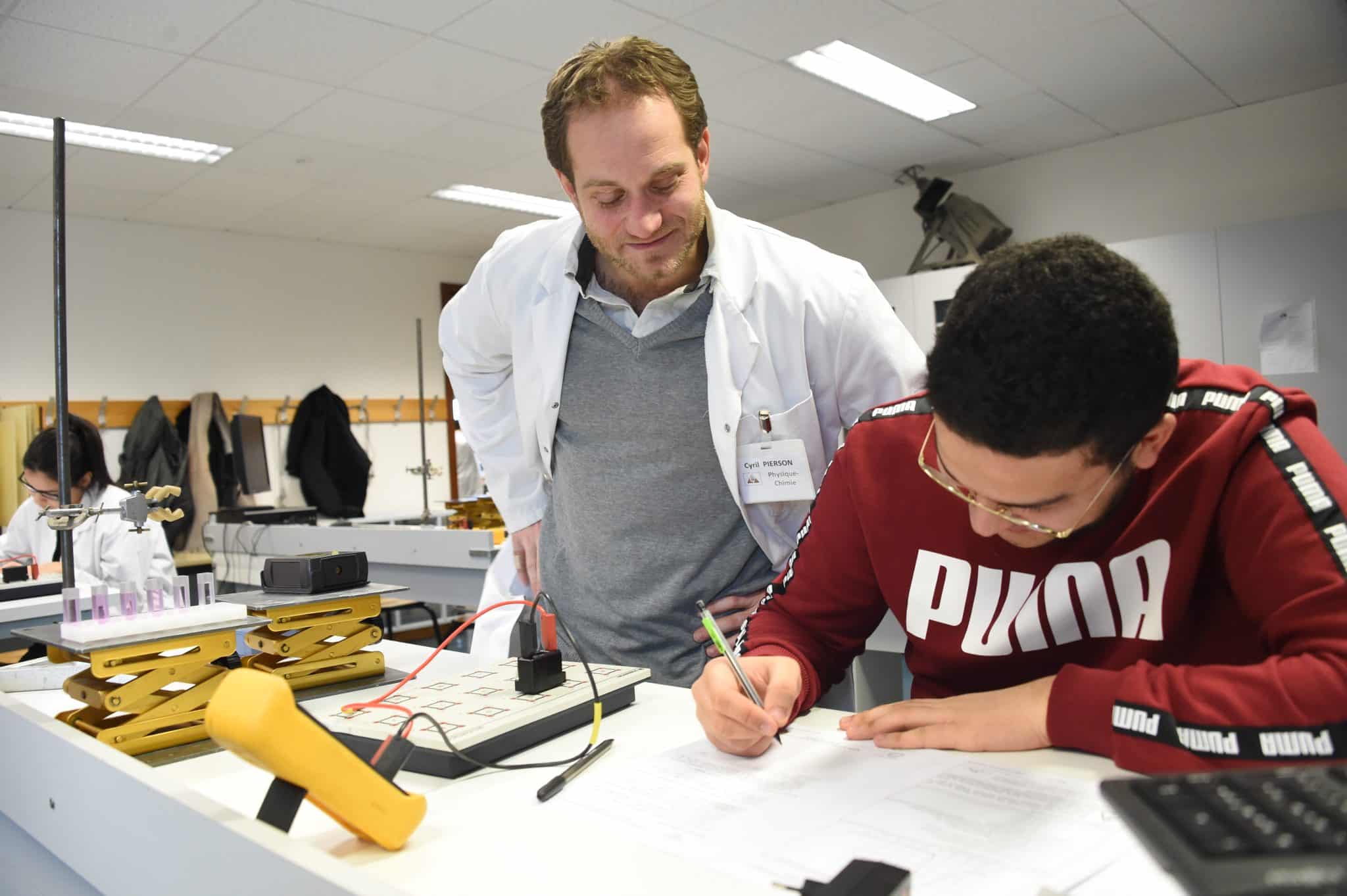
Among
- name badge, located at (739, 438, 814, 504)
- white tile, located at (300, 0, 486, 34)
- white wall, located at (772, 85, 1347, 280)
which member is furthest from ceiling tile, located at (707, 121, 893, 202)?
name badge, located at (739, 438, 814, 504)

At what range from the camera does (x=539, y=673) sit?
100 centimetres

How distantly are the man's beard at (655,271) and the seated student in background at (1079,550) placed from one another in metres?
0.41

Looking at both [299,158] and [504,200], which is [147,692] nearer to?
[299,158]

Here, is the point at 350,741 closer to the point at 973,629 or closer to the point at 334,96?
the point at 973,629

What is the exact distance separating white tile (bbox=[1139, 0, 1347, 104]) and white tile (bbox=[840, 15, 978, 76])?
67cm

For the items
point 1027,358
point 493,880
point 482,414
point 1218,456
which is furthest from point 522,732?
point 482,414

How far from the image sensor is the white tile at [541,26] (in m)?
3.11

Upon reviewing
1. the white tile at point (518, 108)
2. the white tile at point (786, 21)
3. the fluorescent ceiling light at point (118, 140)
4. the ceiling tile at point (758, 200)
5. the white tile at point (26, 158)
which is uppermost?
the ceiling tile at point (758, 200)

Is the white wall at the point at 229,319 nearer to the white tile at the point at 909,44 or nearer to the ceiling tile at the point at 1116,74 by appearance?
the white tile at the point at 909,44

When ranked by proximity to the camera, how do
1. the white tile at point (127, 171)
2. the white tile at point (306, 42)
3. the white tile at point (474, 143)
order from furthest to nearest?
1. the white tile at point (127, 171)
2. the white tile at point (474, 143)
3. the white tile at point (306, 42)

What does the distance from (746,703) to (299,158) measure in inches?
173

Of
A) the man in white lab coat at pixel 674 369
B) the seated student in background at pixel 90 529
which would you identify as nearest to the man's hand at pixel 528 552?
the man in white lab coat at pixel 674 369

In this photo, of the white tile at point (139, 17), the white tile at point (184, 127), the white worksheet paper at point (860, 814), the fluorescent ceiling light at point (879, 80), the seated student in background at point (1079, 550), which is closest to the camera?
the white worksheet paper at point (860, 814)

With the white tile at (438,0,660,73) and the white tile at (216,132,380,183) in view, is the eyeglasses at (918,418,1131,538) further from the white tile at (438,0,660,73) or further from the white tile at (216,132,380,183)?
the white tile at (216,132,380,183)
